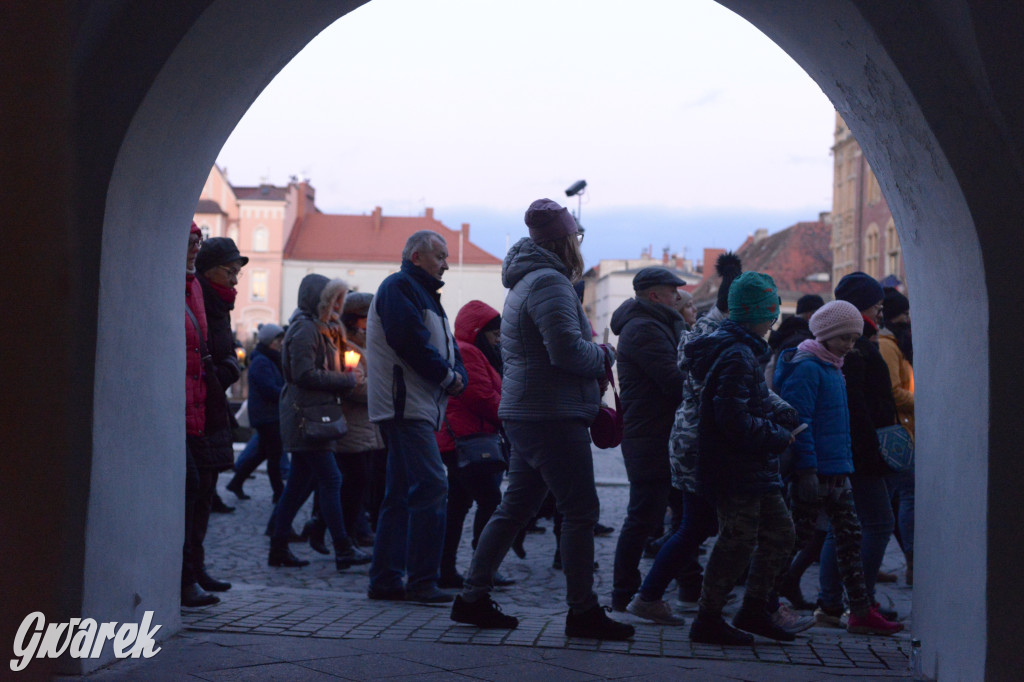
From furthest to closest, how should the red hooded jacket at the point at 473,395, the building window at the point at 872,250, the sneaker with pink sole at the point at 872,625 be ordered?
the building window at the point at 872,250
the red hooded jacket at the point at 473,395
the sneaker with pink sole at the point at 872,625

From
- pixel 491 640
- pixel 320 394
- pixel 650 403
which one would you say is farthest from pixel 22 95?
pixel 320 394

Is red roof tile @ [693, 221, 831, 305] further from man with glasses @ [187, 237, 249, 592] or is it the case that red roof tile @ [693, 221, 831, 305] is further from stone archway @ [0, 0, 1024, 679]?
stone archway @ [0, 0, 1024, 679]

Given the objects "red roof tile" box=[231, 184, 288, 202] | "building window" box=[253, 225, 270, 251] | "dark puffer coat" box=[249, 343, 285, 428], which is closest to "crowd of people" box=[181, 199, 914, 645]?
"dark puffer coat" box=[249, 343, 285, 428]

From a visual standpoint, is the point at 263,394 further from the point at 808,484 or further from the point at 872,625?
the point at 872,625

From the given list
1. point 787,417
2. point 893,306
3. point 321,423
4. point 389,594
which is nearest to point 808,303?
point 893,306

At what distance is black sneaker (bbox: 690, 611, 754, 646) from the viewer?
5.23 meters

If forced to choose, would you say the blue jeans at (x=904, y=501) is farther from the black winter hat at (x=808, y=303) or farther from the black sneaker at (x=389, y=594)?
the black sneaker at (x=389, y=594)

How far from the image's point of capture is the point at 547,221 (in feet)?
18.2

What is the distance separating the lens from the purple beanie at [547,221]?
18.1 feet

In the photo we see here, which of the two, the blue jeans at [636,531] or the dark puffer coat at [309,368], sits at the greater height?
the dark puffer coat at [309,368]

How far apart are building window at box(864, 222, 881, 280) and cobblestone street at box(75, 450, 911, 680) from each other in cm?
5253

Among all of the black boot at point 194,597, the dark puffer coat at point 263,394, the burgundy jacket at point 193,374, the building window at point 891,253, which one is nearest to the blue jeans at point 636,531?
the black boot at point 194,597

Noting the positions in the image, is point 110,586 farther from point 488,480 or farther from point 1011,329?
point 1011,329

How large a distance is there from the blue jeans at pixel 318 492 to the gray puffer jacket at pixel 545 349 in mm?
2587
